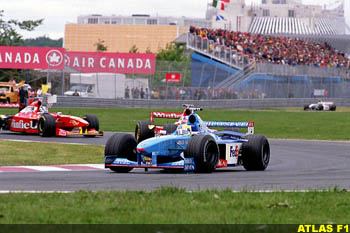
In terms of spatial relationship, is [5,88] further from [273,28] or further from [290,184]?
[273,28]

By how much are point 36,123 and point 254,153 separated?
11969mm

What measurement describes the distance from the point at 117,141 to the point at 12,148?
628 cm

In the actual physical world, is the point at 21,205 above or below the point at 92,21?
below

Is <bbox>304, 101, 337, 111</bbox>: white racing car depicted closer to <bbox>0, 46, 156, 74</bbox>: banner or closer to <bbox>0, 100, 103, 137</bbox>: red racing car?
<bbox>0, 46, 156, 74</bbox>: banner

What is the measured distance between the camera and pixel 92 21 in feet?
629

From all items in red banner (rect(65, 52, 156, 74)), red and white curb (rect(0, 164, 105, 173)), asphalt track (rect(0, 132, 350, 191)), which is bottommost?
red and white curb (rect(0, 164, 105, 173))

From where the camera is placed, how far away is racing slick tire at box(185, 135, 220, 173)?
12.9 meters

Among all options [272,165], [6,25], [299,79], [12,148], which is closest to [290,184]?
[272,165]

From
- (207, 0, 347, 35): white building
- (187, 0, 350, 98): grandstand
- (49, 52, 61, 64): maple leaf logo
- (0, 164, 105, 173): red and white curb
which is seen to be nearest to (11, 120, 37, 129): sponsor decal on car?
(0, 164, 105, 173): red and white curb

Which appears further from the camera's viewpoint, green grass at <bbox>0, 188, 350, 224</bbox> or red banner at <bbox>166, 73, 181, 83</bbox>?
red banner at <bbox>166, 73, 181, 83</bbox>

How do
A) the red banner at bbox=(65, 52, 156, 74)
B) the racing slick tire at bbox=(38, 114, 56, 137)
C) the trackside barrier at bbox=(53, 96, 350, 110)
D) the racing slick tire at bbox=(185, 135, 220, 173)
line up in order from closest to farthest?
the racing slick tire at bbox=(185, 135, 220, 173), the racing slick tire at bbox=(38, 114, 56, 137), the trackside barrier at bbox=(53, 96, 350, 110), the red banner at bbox=(65, 52, 156, 74)

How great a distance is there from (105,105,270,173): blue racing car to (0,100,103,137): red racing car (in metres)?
9.73

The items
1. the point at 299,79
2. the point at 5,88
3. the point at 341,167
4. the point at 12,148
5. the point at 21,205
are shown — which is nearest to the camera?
the point at 21,205

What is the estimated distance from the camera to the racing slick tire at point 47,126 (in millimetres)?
23516
